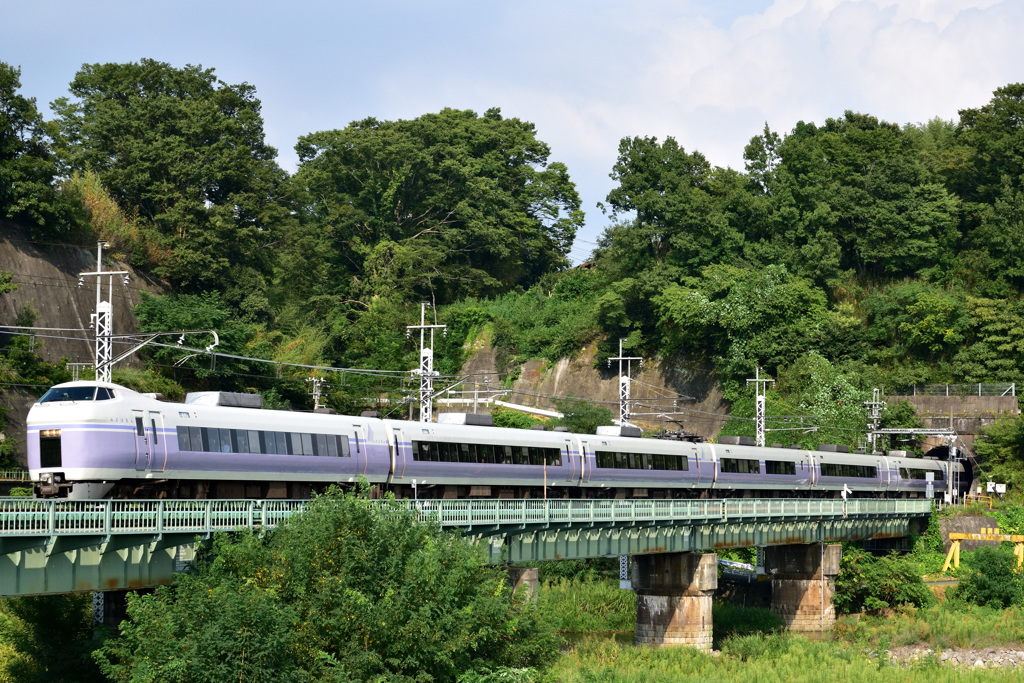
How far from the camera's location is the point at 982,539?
2520 inches

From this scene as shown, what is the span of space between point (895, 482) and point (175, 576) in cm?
5349

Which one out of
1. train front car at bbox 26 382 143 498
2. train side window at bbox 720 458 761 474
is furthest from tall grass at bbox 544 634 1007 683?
train front car at bbox 26 382 143 498

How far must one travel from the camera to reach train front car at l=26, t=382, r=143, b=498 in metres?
27.2

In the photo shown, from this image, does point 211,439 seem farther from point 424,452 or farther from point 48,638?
point 424,452

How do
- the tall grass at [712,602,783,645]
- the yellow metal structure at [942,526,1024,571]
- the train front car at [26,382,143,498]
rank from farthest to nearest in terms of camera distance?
the yellow metal structure at [942,526,1024,571]
the tall grass at [712,602,783,645]
the train front car at [26,382,143,498]

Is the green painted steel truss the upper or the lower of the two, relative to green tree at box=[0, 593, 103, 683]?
upper

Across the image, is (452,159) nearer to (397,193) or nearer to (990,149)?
(397,193)

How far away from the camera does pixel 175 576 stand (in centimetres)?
2397

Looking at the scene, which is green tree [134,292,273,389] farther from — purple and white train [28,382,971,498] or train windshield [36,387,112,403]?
train windshield [36,387,112,403]

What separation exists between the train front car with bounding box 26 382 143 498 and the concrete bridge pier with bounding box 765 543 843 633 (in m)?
37.1

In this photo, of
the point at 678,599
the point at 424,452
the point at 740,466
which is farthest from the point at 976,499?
the point at 424,452

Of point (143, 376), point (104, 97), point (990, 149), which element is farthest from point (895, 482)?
point (104, 97)

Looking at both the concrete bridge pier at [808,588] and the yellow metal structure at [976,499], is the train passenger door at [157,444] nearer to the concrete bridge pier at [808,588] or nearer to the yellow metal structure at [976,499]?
the concrete bridge pier at [808,588]

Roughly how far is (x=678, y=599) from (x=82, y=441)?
86.0 feet
